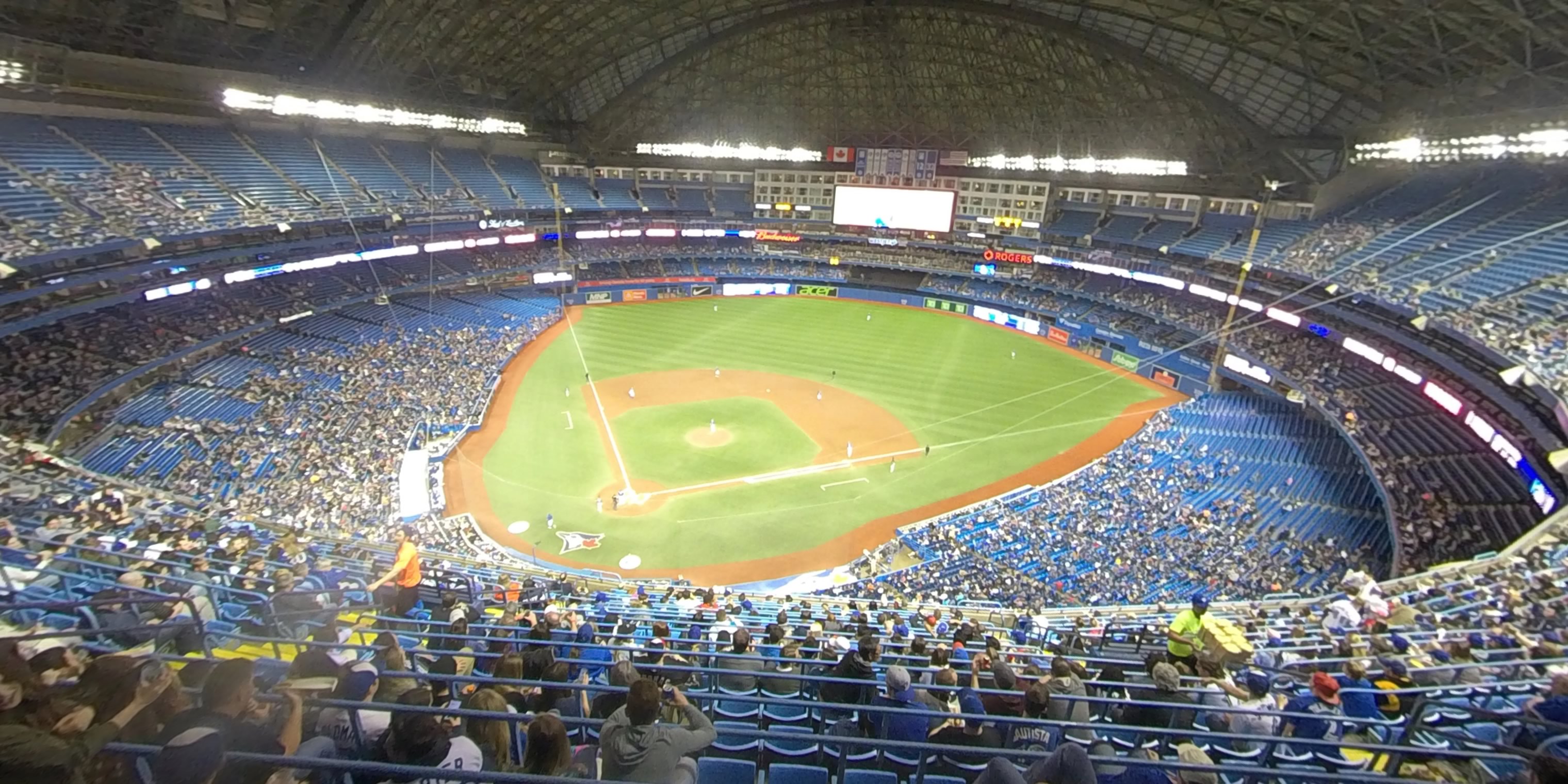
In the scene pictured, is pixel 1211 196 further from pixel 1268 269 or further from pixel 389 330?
pixel 389 330

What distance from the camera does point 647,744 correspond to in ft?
15.2

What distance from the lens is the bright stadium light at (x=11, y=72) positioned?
25.8 meters

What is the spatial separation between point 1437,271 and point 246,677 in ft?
124

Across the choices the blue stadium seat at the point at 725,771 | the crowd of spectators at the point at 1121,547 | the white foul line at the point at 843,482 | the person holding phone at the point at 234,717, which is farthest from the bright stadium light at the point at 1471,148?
the person holding phone at the point at 234,717

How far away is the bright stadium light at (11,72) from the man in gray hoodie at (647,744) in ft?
122

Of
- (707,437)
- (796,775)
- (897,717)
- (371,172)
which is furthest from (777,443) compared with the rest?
(371,172)

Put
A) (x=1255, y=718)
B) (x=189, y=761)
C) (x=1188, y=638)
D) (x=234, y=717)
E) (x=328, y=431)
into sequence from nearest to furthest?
(x=189, y=761), (x=234, y=717), (x=1255, y=718), (x=1188, y=638), (x=328, y=431)

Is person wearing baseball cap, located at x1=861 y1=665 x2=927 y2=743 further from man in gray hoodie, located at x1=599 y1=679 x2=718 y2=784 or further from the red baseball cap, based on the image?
the red baseball cap

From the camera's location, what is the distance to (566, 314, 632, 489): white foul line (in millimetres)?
30600

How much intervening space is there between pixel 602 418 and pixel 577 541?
36.8 ft

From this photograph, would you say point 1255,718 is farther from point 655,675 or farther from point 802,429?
→ point 802,429

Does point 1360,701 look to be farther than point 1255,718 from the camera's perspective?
Yes

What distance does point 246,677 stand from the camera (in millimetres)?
4145

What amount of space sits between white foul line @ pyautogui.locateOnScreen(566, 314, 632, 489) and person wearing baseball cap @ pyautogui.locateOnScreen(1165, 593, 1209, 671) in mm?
22498
